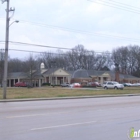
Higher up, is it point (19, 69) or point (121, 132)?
point (19, 69)

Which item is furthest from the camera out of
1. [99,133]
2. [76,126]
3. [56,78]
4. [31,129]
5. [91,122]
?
[56,78]

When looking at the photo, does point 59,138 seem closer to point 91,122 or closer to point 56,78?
point 91,122

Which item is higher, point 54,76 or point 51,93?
point 54,76

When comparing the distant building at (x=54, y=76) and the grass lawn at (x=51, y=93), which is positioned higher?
the distant building at (x=54, y=76)

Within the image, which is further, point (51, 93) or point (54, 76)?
point (54, 76)

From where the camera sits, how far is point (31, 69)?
99.1m

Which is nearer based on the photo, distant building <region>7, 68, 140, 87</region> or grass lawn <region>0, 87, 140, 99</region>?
grass lawn <region>0, 87, 140, 99</region>

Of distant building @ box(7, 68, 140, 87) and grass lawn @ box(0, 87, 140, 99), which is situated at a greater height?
distant building @ box(7, 68, 140, 87)

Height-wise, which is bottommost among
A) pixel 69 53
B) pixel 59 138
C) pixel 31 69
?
pixel 59 138

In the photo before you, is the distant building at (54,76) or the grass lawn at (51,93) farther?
the distant building at (54,76)

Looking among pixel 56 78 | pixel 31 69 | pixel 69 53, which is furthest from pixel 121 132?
pixel 69 53

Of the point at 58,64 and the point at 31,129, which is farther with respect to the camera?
the point at 58,64

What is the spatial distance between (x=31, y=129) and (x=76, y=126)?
169 centimetres

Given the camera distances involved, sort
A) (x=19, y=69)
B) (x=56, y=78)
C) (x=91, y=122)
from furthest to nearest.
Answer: (x=19, y=69)
(x=56, y=78)
(x=91, y=122)
